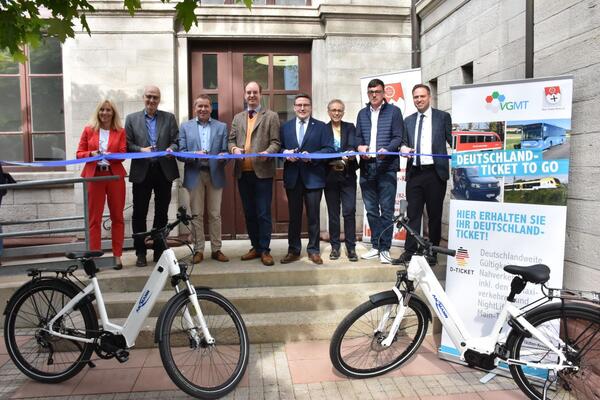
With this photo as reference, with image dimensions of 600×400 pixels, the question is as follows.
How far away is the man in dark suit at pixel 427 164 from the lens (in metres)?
4.85

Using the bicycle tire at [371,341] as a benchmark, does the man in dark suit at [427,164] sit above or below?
above

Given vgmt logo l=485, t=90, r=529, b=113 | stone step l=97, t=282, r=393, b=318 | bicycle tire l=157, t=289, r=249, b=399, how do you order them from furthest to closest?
stone step l=97, t=282, r=393, b=318 < vgmt logo l=485, t=90, r=529, b=113 < bicycle tire l=157, t=289, r=249, b=399

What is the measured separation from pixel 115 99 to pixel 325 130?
3.04 metres

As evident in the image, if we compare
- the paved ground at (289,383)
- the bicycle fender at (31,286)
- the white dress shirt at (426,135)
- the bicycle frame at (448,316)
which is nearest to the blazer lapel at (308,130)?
the white dress shirt at (426,135)

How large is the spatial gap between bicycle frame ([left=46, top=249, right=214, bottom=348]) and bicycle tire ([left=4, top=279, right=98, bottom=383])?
0.05m

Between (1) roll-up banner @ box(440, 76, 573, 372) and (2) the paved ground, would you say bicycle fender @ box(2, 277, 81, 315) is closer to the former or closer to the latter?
(2) the paved ground

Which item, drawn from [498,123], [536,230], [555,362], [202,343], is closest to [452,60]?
[498,123]

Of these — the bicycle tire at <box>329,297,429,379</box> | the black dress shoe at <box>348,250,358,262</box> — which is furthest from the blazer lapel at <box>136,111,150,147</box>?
the bicycle tire at <box>329,297,429,379</box>

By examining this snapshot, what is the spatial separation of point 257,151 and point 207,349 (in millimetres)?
2352

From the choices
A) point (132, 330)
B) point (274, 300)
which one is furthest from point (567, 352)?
point (132, 330)

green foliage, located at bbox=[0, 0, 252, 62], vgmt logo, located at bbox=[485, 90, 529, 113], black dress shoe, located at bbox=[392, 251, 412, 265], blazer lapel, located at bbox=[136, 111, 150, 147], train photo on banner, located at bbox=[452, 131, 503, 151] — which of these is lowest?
black dress shoe, located at bbox=[392, 251, 412, 265]

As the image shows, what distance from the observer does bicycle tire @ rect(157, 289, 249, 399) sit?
10.5 ft

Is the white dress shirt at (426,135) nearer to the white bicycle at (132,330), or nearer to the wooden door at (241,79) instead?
Result: the wooden door at (241,79)

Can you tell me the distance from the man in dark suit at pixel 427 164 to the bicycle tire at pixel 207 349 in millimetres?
2129
